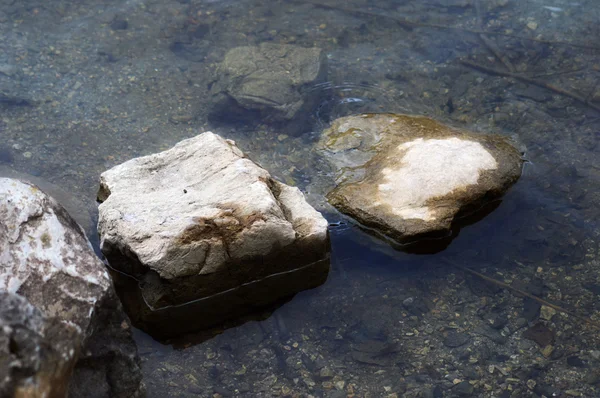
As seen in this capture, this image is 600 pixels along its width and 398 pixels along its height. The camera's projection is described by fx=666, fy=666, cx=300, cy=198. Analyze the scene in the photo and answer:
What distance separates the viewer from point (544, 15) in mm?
6934

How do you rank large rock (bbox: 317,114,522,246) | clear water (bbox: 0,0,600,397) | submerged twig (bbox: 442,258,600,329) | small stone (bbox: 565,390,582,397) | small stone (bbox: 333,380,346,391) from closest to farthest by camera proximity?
small stone (bbox: 565,390,582,397)
small stone (bbox: 333,380,346,391)
clear water (bbox: 0,0,600,397)
submerged twig (bbox: 442,258,600,329)
large rock (bbox: 317,114,522,246)

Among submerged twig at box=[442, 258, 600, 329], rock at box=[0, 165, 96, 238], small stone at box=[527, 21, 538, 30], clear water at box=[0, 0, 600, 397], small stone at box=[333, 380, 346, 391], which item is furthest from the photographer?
small stone at box=[527, 21, 538, 30]

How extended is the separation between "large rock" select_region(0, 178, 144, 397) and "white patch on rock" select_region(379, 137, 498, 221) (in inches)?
77.5

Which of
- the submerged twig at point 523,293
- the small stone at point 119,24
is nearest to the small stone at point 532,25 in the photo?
the submerged twig at point 523,293

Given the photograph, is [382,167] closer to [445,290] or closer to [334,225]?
[334,225]

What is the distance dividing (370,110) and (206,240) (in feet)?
8.27

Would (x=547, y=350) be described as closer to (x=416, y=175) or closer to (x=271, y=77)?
(x=416, y=175)

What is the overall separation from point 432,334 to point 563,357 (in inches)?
28.3

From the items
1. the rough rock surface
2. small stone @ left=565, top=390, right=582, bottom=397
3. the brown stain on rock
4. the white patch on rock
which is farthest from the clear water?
the brown stain on rock

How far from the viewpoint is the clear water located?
370 cm

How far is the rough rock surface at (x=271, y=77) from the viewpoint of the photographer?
582 centimetres

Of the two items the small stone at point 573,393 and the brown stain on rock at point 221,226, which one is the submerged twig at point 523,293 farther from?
the brown stain on rock at point 221,226

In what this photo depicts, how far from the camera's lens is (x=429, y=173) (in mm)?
4461

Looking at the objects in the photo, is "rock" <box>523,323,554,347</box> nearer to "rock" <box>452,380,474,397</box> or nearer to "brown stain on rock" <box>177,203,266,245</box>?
"rock" <box>452,380,474,397</box>
